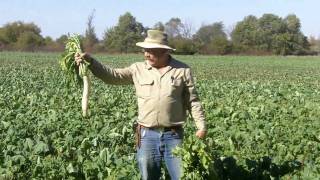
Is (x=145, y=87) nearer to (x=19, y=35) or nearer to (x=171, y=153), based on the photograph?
(x=171, y=153)

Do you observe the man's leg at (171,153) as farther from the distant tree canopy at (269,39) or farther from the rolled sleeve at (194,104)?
the distant tree canopy at (269,39)

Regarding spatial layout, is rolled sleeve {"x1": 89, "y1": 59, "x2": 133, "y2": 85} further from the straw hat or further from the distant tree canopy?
the distant tree canopy

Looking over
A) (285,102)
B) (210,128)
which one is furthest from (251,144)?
(285,102)

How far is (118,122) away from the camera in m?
9.61

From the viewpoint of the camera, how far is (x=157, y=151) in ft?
16.8

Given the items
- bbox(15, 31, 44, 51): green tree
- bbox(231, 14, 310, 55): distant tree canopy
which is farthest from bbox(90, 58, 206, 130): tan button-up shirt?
bbox(231, 14, 310, 55): distant tree canopy

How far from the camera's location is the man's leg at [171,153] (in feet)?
16.6

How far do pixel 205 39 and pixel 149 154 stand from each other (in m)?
86.0

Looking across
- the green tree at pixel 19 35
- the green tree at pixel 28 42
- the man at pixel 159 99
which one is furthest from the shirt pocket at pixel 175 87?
the green tree at pixel 19 35

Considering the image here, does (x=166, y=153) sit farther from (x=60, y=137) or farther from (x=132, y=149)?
(x=60, y=137)

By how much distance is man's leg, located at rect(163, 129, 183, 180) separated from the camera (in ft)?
16.6

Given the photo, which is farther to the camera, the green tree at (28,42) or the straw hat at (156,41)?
the green tree at (28,42)

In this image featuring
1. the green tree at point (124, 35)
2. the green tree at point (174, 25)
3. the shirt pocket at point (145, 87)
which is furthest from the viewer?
the green tree at point (174, 25)

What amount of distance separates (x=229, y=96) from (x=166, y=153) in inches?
407
